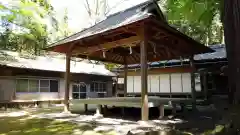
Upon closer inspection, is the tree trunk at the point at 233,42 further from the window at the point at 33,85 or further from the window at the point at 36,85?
the window at the point at 33,85

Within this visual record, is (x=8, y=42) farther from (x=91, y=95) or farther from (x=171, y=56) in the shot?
(x=171, y=56)

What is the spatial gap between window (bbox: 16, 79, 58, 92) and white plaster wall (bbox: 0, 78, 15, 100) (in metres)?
0.46

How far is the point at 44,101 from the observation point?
16922mm

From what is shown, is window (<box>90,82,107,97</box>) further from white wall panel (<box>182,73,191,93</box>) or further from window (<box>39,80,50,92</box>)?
white wall panel (<box>182,73,191,93</box>)

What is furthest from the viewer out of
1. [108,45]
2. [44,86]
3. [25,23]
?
[44,86]

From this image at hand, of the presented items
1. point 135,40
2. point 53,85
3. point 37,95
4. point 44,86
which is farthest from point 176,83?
point 37,95

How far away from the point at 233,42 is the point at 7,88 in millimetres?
15233

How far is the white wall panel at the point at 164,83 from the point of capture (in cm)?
1908

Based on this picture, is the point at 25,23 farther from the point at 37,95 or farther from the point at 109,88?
the point at 109,88

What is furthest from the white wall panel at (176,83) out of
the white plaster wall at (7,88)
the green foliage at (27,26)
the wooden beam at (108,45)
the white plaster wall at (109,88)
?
the white plaster wall at (7,88)

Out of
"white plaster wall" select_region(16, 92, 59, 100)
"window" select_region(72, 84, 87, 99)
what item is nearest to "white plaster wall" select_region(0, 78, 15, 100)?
"white plaster wall" select_region(16, 92, 59, 100)

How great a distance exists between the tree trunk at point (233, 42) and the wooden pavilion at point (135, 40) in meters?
3.28

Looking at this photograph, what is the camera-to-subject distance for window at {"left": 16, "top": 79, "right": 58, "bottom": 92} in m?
15.7

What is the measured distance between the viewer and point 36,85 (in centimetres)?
1672
